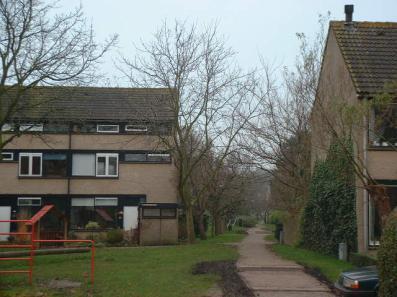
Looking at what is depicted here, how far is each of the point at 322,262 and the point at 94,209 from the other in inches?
776

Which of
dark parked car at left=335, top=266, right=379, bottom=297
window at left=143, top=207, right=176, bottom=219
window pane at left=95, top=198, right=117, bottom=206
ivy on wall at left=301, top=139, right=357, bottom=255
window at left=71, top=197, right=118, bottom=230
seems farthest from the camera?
window pane at left=95, top=198, right=117, bottom=206

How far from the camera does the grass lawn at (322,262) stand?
17531 millimetres

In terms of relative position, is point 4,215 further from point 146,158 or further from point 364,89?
point 364,89

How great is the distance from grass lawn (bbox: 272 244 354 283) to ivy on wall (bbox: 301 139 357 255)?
0.83 meters

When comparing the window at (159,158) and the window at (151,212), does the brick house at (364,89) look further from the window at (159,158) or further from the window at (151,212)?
the window at (159,158)

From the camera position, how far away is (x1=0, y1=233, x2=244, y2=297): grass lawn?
1471 cm

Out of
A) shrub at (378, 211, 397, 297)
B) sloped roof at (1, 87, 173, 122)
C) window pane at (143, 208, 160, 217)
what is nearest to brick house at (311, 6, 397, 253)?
shrub at (378, 211, 397, 297)

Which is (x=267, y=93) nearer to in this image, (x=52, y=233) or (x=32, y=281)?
Result: (x=52, y=233)

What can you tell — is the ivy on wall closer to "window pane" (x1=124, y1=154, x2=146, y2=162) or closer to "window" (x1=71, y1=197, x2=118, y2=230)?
"window pane" (x1=124, y1=154, x2=146, y2=162)

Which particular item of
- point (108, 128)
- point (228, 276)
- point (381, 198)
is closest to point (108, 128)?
point (108, 128)

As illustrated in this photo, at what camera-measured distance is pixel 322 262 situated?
2052cm

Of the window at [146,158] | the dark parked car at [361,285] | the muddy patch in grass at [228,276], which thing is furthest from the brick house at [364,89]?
the window at [146,158]

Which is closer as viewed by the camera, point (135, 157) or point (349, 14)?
point (349, 14)

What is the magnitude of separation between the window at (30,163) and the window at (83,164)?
7.14 ft
